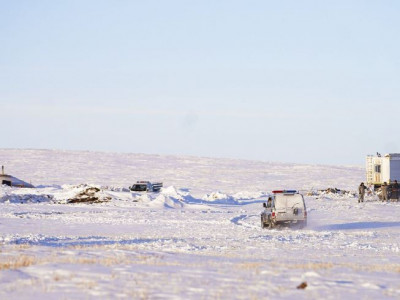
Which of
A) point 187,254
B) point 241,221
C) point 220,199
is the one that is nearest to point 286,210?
point 241,221

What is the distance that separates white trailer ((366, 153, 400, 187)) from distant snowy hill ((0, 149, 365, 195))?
38.3m

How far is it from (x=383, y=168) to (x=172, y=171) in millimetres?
80227

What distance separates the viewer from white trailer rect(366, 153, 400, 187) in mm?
72438

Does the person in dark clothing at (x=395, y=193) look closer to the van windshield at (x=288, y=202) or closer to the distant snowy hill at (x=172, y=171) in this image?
the van windshield at (x=288, y=202)

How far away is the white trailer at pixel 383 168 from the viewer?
72438 millimetres

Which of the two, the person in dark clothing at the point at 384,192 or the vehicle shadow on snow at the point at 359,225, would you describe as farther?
the person in dark clothing at the point at 384,192

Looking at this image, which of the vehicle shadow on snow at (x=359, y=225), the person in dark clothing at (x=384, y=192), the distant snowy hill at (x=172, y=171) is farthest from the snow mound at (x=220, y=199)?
the distant snowy hill at (x=172, y=171)

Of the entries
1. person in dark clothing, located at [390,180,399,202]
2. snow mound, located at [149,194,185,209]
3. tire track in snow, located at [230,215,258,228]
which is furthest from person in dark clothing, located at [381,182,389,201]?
tire track in snow, located at [230,215,258,228]

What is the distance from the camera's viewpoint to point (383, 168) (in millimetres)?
73875

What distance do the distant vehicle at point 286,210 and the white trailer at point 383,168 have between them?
3907cm

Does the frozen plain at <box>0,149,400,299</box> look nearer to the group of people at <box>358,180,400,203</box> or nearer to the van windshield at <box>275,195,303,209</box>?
the van windshield at <box>275,195,303,209</box>

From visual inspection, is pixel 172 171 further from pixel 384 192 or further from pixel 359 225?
pixel 359 225

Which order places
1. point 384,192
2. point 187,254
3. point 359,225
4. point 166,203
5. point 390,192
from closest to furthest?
1. point 187,254
2. point 359,225
3. point 166,203
4. point 384,192
5. point 390,192

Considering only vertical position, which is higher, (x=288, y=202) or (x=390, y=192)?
(x=288, y=202)
